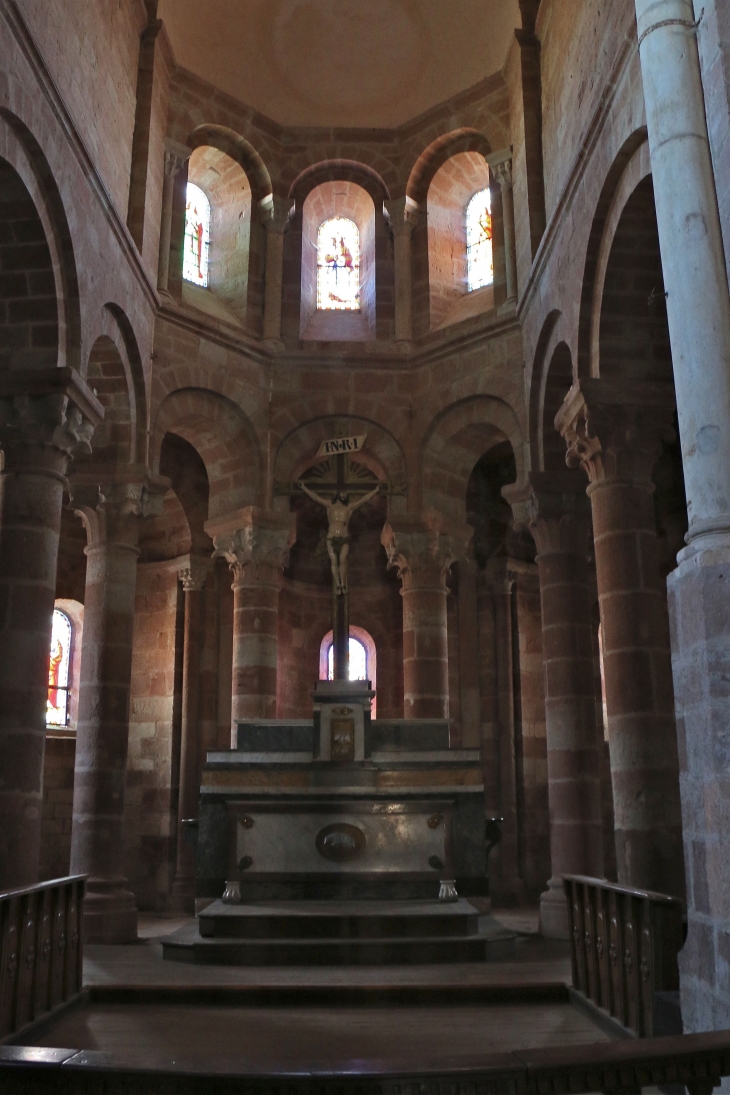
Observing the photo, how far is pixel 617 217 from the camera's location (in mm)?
10109

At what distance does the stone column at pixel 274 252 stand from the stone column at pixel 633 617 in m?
6.64

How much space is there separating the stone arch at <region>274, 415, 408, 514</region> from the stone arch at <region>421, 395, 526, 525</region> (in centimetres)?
39

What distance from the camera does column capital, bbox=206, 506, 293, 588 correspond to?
49.1 feet

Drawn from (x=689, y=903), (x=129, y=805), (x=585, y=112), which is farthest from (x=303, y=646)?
(x=689, y=903)

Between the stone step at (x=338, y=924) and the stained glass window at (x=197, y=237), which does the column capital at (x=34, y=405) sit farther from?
the stained glass window at (x=197, y=237)

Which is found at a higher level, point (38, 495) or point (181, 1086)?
point (38, 495)

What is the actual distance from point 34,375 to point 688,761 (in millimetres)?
7686

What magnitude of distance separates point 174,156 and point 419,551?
676 centimetres

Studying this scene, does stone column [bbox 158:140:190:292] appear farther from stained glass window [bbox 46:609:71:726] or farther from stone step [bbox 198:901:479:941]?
stone step [bbox 198:901:479:941]

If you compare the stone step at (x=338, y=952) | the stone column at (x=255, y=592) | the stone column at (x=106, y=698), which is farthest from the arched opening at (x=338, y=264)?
the stone step at (x=338, y=952)

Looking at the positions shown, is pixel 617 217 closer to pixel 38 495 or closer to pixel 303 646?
pixel 38 495

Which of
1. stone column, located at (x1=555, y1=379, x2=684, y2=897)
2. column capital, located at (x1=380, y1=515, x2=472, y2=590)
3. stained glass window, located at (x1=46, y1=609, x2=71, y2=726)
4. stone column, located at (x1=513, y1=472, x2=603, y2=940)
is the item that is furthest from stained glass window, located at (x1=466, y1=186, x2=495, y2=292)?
stained glass window, located at (x1=46, y1=609, x2=71, y2=726)

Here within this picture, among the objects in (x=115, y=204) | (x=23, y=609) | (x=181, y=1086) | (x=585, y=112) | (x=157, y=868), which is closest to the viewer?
(x=181, y=1086)

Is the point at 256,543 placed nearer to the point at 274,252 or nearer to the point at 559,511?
the point at 559,511
